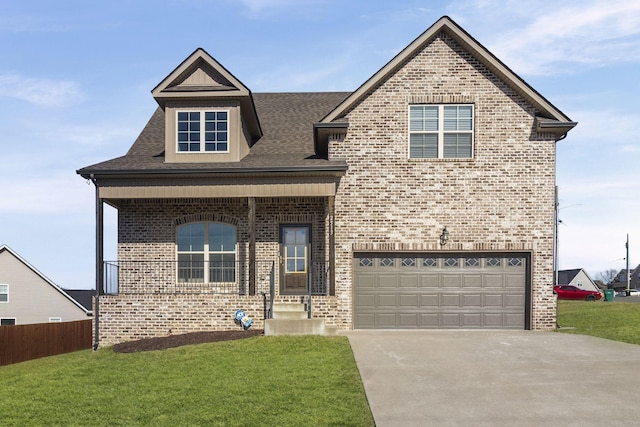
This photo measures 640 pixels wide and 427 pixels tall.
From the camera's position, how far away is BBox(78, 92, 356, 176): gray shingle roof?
53.0ft

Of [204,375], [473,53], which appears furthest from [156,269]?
[473,53]

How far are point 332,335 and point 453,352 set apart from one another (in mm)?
3351

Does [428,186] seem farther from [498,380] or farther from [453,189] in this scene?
[498,380]

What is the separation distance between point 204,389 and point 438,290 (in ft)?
28.7

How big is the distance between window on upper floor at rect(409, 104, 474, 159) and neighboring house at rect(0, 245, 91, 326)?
31.1 m

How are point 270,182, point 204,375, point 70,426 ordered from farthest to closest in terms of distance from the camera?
point 270,182
point 204,375
point 70,426

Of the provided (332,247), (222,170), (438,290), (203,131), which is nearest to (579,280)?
(438,290)

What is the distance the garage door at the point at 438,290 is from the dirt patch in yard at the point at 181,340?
3.40 m

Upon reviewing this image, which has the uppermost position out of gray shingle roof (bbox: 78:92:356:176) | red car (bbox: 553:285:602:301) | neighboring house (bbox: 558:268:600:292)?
gray shingle roof (bbox: 78:92:356:176)

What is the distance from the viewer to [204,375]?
10922mm

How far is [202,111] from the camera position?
17344 millimetres

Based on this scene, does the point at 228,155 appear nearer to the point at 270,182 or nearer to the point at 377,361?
the point at 270,182

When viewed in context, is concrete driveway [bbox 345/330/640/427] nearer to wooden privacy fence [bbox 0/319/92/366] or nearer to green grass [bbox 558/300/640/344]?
green grass [bbox 558/300/640/344]

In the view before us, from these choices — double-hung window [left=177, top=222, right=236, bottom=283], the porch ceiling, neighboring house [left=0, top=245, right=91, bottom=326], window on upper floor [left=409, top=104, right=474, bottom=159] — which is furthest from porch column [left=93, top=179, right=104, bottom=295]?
neighboring house [left=0, top=245, right=91, bottom=326]
